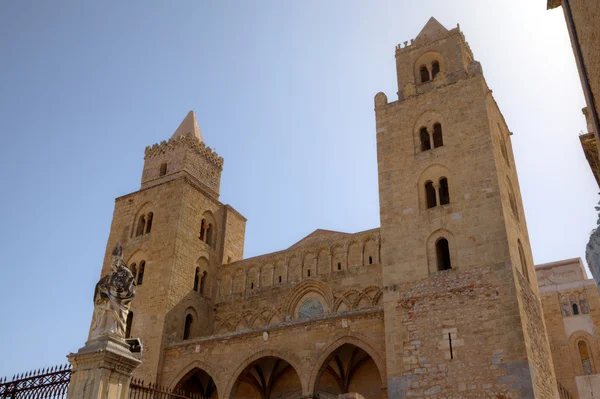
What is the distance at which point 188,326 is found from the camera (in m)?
21.8

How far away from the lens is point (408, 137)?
737 inches

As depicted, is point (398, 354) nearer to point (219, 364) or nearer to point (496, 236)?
point (496, 236)

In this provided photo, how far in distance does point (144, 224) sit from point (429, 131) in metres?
11.9

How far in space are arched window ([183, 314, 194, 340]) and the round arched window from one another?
13.1ft

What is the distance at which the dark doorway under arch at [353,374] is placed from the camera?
60.8 ft

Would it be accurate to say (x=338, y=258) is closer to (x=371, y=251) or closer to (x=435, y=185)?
(x=371, y=251)

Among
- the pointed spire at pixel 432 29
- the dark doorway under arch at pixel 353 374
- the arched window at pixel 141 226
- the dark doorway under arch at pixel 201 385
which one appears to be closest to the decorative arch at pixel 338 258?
the dark doorway under arch at pixel 353 374

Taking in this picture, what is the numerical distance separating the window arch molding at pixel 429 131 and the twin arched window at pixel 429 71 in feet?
6.85

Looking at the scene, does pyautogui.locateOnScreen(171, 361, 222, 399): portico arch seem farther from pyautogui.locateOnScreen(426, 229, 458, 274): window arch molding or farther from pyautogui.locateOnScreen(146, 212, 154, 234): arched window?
pyautogui.locateOnScreen(426, 229, 458, 274): window arch molding

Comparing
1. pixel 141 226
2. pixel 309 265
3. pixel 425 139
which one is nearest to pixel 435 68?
pixel 425 139

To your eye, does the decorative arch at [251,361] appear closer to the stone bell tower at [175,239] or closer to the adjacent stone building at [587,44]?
the stone bell tower at [175,239]

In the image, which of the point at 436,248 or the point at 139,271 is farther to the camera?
the point at 139,271

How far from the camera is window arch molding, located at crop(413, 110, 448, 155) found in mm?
18312

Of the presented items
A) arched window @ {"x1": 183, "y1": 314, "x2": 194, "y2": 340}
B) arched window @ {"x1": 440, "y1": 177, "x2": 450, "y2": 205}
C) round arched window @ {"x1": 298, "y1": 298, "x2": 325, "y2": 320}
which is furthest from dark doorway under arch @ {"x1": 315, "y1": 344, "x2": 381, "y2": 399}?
arched window @ {"x1": 183, "y1": 314, "x2": 194, "y2": 340}
